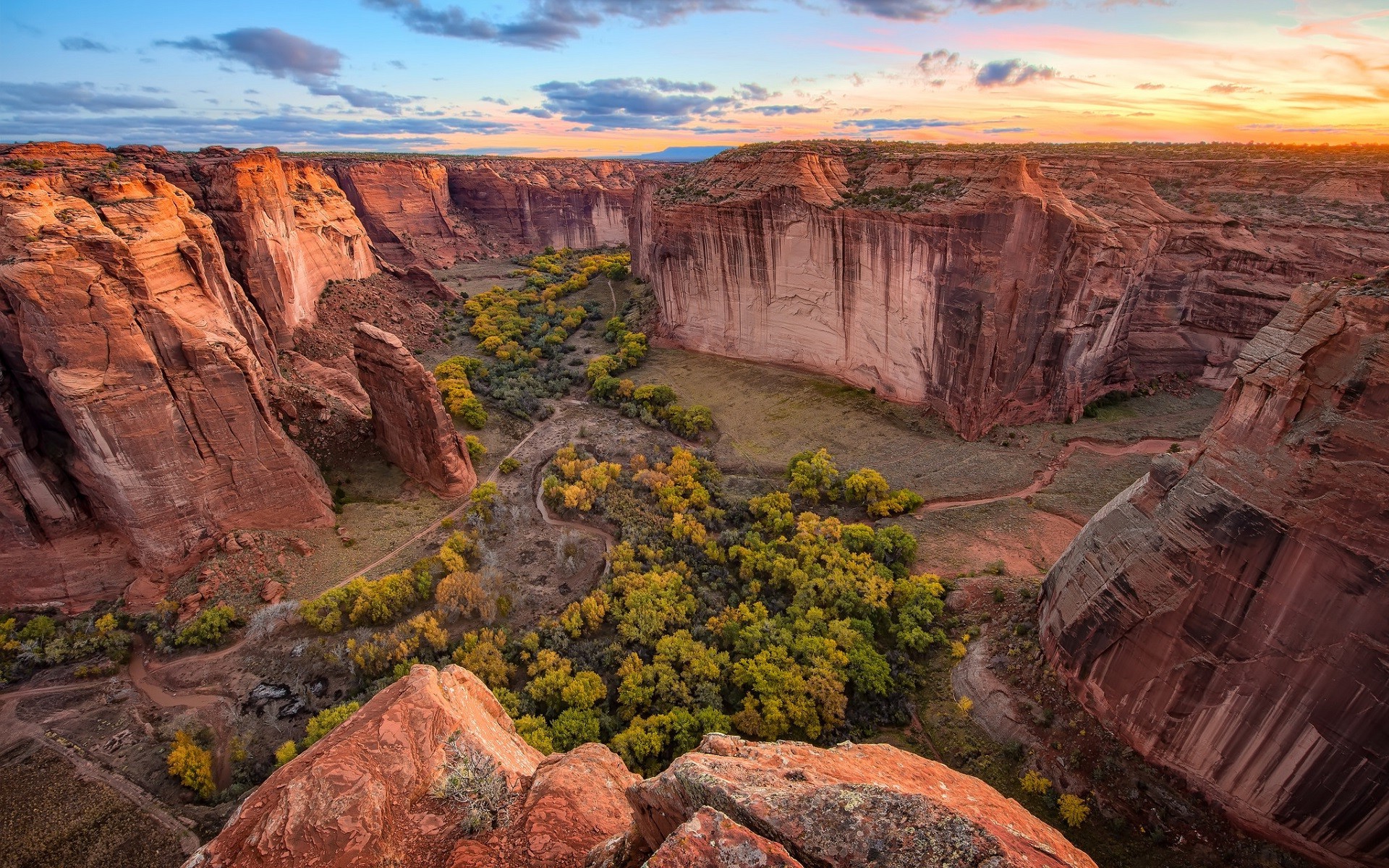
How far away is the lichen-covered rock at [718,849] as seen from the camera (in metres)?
6.39

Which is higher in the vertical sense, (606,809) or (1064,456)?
(606,809)

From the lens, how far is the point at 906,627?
22.0m

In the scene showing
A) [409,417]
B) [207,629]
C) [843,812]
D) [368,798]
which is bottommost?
[207,629]

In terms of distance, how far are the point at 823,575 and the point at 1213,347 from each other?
3211cm

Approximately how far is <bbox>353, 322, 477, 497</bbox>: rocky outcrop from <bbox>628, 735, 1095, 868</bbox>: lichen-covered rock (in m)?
24.1

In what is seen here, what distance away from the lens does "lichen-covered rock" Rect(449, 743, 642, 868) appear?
9734mm

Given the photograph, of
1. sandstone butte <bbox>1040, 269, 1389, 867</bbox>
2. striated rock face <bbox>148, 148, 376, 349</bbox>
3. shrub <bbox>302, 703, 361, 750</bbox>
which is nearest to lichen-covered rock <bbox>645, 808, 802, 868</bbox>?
sandstone butte <bbox>1040, 269, 1389, 867</bbox>

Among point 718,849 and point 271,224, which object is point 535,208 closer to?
point 271,224

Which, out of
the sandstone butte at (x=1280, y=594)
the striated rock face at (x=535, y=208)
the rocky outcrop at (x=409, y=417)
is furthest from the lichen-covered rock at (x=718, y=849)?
the striated rock face at (x=535, y=208)

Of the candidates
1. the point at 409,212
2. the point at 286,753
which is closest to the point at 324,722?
the point at 286,753

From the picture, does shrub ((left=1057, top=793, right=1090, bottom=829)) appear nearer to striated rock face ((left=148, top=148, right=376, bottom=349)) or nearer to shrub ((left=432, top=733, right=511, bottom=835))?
shrub ((left=432, top=733, right=511, bottom=835))

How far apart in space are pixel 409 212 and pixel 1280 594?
83219mm

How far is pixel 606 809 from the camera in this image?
1072 centimetres

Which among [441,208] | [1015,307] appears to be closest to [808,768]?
[1015,307]
